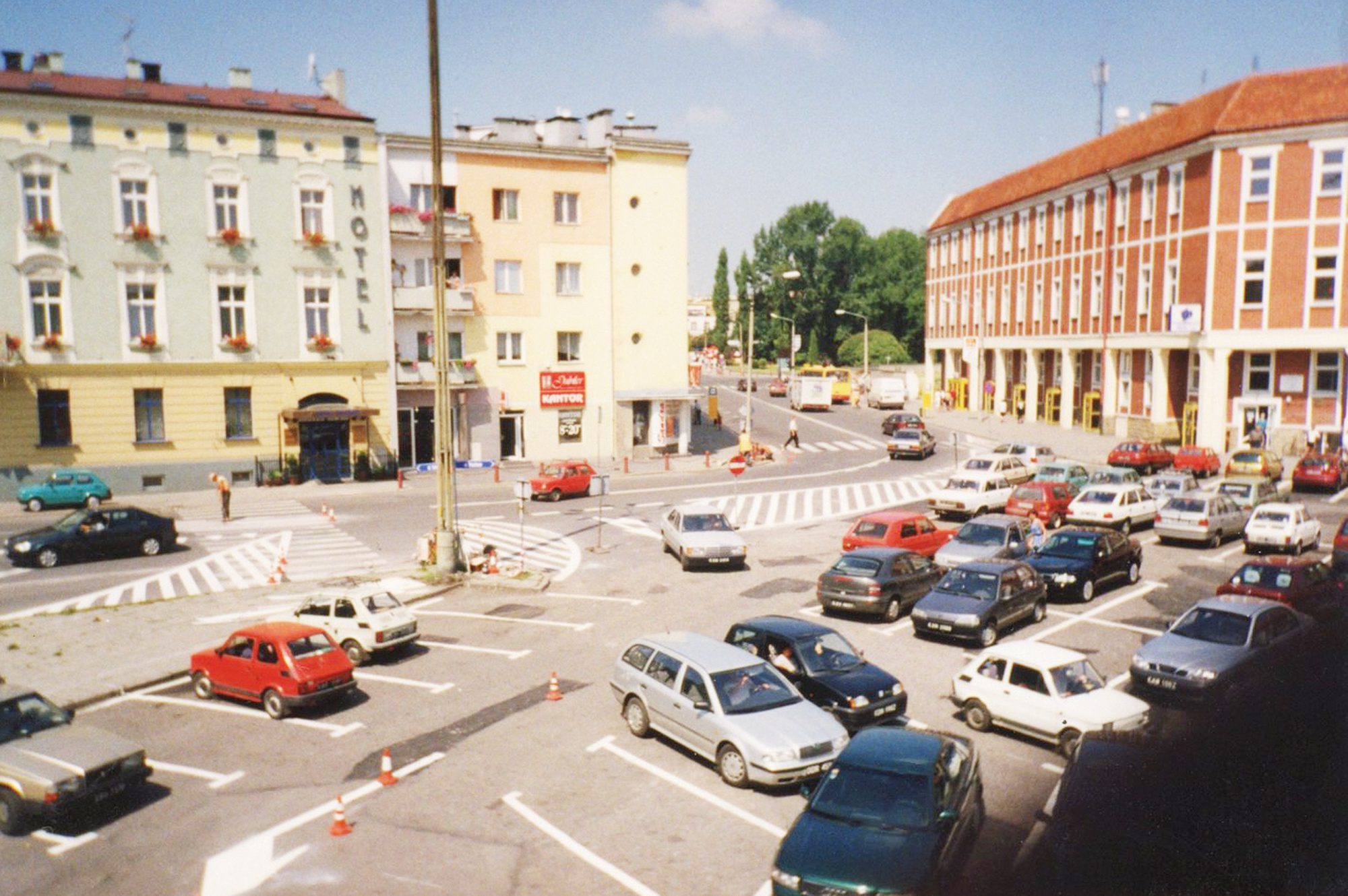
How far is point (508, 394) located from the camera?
50281 mm

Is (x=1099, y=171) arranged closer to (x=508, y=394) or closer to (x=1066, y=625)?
(x=508, y=394)

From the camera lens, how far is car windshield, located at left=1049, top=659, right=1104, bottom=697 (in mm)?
15070

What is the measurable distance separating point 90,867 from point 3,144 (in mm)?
38277

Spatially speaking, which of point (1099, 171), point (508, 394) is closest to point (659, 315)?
point (508, 394)

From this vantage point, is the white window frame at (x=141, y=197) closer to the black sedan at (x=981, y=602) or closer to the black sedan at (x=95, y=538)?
the black sedan at (x=95, y=538)

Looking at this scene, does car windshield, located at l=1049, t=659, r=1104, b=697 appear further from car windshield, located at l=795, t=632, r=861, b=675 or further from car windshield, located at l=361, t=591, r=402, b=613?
car windshield, located at l=361, t=591, r=402, b=613

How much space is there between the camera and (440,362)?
1089 inches

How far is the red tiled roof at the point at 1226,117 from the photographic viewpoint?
1759 inches

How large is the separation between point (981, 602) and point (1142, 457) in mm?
27931

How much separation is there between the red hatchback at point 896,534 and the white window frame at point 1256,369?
99.5 feet

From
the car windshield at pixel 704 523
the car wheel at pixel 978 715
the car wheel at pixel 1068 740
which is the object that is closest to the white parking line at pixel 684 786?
the car wheel at pixel 978 715

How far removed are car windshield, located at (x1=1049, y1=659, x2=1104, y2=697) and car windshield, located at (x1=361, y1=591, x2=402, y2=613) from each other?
13007 mm

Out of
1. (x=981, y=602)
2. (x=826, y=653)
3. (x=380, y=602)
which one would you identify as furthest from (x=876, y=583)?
(x=380, y=602)

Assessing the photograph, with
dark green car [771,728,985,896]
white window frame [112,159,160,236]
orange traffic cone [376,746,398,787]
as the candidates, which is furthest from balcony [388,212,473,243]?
dark green car [771,728,985,896]
